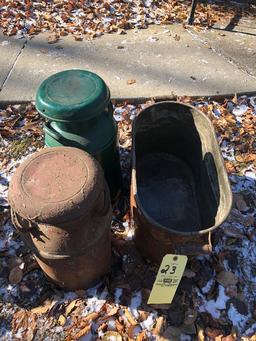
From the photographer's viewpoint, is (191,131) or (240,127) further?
(240,127)

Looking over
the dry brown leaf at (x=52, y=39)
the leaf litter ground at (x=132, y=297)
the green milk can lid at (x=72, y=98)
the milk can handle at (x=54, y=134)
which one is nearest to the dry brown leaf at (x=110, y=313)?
the leaf litter ground at (x=132, y=297)

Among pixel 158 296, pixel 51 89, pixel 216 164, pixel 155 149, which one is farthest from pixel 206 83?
pixel 158 296

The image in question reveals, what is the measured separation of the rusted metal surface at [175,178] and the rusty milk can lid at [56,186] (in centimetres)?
44

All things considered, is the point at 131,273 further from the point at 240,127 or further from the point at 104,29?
the point at 104,29

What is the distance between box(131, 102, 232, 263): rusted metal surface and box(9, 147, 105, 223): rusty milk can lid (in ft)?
1.43

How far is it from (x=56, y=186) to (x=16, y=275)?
43.9 inches

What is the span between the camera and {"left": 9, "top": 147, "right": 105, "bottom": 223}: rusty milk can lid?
200cm

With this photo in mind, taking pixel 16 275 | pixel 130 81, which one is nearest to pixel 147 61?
pixel 130 81

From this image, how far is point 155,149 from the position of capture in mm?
3496

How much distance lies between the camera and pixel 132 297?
2.72 m

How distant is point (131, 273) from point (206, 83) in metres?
2.53

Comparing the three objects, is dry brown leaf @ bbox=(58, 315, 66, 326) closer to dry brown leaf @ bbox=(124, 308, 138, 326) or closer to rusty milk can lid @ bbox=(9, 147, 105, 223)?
dry brown leaf @ bbox=(124, 308, 138, 326)

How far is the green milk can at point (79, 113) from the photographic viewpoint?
2.46 m

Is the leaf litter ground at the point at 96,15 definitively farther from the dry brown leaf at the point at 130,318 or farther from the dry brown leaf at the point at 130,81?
the dry brown leaf at the point at 130,318
